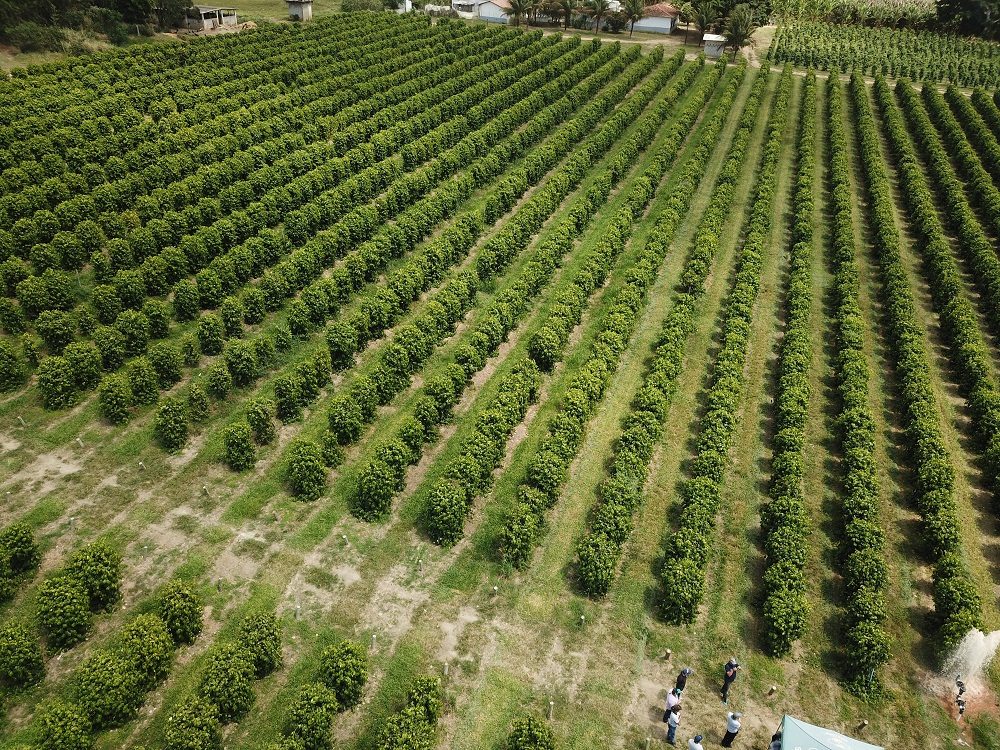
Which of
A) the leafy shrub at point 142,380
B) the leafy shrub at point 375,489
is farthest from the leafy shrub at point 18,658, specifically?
the leafy shrub at point 142,380

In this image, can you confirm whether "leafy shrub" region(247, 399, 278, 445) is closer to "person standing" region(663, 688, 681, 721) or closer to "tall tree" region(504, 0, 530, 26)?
"person standing" region(663, 688, 681, 721)

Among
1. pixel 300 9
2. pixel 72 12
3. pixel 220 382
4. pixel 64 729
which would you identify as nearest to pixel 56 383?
pixel 220 382

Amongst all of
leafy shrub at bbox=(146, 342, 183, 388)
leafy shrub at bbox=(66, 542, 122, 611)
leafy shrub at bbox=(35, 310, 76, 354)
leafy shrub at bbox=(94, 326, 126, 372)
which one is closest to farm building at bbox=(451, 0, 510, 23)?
leafy shrub at bbox=(35, 310, 76, 354)

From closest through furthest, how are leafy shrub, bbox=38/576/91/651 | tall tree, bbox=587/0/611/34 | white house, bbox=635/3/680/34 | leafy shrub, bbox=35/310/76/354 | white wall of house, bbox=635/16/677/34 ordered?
leafy shrub, bbox=38/576/91/651
leafy shrub, bbox=35/310/76/354
tall tree, bbox=587/0/611/34
white house, bbox=635/3/680/34
white wall of house, bbox=635/16/677/34

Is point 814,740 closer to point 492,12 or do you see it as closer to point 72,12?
point 72,12

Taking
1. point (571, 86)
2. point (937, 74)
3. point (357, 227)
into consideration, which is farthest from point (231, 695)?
point (937, 74)

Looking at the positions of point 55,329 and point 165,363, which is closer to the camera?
point 165,363
